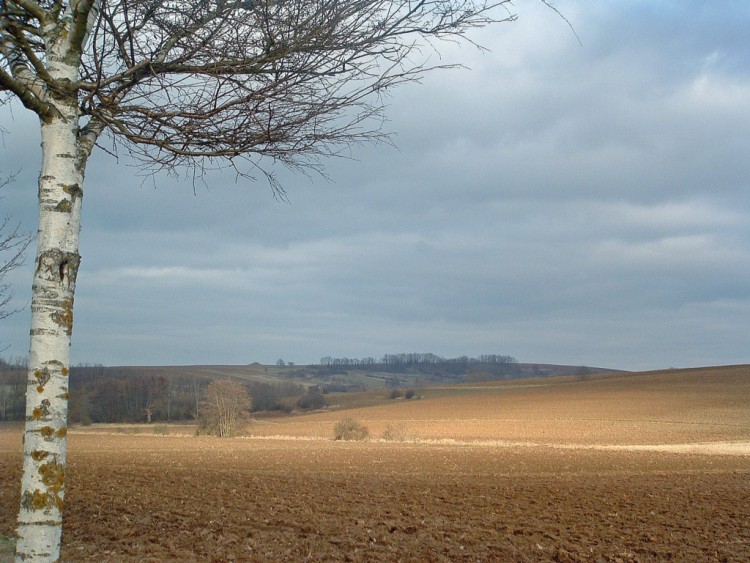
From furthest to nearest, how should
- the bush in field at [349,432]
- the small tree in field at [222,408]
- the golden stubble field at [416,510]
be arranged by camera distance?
the small tree in field at [222,408] → the bush in field at [349,432] → the golden stubble field at [416,510]

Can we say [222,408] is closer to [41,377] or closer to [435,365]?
[41,377]

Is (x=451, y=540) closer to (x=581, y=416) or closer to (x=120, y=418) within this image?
(x=581, y=416)

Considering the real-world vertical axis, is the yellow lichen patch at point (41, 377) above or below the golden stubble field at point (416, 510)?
above

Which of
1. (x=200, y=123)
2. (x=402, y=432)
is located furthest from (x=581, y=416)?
(x=200, y=123)

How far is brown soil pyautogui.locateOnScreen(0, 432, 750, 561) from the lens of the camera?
288 inches

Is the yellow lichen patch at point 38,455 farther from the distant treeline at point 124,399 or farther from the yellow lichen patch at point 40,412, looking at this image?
the distant treeline at point 124,399

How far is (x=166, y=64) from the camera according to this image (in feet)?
19.0

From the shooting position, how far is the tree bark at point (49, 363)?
5.02 metres

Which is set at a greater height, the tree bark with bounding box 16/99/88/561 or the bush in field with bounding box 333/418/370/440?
the tree bark with bounding box 16/99/88/561

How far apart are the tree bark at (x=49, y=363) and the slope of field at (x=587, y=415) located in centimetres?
4301

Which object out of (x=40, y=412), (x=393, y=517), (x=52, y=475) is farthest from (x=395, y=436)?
(x=40, y=412)

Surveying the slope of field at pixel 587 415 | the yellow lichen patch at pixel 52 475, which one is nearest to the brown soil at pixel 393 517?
the yellow lichen patch at pixel 52 475

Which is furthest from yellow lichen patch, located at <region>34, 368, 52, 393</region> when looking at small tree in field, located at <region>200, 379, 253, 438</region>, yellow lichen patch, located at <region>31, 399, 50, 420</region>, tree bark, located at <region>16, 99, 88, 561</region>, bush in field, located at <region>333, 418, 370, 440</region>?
small tree in field, located at <region>200, 379, 253, 438</region>

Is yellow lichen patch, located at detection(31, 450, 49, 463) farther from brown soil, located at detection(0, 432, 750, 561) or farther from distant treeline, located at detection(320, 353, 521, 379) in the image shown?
distant treeline, located at detection(320, 353, 521, 379)
